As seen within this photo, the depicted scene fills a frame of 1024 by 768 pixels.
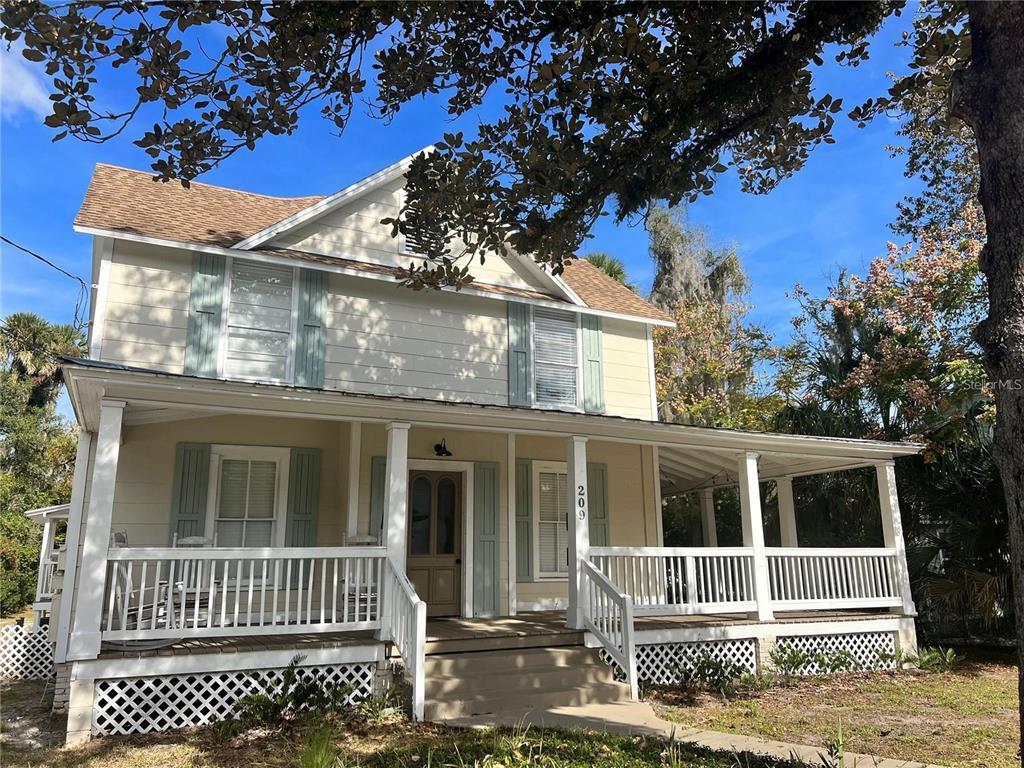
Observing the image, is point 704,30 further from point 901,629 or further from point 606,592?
point 901,629

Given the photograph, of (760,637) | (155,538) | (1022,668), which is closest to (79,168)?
(155,538)

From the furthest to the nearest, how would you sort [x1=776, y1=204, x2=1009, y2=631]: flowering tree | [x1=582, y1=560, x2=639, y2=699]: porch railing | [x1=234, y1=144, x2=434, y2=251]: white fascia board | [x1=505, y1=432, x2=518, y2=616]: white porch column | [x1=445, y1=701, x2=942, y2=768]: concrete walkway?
1. [x1=776, y1=204, x2=1009, y2=631]: flowering tree
2. [x1=505, y1=432, x2=518, y2=616]: white porch column
3. [x1=234, y1=144, x2=434, y2=251]: white fascia board
4. [x1=582, y1=560, x2=639, y2=699]: porch railing
5. [x1=445, y1=701, x2=942, y2=768]: concrete walkway

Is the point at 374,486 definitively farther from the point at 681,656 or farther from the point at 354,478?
the point at 681,656

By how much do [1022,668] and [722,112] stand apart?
18.3ft

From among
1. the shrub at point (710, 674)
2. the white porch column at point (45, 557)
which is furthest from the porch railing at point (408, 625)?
the white porch column at point (45, 557)

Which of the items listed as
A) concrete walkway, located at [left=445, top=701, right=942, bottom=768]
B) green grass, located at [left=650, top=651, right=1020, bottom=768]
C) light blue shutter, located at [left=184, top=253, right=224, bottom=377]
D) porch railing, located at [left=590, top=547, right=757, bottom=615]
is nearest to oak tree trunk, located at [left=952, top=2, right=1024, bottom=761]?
concrete walkway, located at [left=445, top=701, right=942, bottom=768]

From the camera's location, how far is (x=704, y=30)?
Answer: 24.2 feet

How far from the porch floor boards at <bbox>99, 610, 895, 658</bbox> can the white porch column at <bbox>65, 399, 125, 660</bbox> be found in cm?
32

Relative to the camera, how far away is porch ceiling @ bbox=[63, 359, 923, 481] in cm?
758

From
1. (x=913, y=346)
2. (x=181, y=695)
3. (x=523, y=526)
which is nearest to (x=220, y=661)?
(x=181, y=695)

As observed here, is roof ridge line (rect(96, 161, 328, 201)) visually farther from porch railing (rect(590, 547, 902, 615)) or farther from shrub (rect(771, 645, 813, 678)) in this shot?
shrub (rect(771, 645, 813, 678))

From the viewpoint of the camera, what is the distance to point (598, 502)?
1268 cm

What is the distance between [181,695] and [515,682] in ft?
11.5

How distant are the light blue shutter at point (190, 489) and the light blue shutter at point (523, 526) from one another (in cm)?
469
